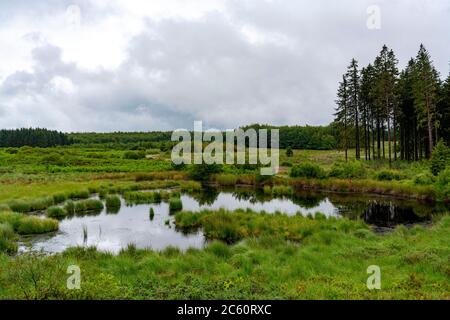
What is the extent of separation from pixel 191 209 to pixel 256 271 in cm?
1912

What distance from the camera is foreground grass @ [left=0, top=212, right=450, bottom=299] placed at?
948cm

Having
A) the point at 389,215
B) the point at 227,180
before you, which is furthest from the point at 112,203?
the point at 389,215

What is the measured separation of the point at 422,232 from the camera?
18.8 meters

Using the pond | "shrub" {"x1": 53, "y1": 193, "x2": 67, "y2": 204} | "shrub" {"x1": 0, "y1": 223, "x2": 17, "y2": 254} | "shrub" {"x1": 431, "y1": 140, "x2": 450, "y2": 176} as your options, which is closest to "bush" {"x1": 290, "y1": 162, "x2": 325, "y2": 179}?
the pond

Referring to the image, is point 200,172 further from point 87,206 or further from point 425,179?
point 425,179

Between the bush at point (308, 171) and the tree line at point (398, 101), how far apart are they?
9938mm

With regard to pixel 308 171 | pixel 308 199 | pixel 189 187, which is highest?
pixel 308 171

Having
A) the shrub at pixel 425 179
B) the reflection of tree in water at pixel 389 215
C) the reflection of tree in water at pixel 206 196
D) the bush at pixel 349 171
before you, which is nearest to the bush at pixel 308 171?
the bush at pixel 349 171

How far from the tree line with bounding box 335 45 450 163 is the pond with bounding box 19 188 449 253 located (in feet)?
59.1

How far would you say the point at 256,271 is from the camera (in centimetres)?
1205

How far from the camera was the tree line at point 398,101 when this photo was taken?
158 feet

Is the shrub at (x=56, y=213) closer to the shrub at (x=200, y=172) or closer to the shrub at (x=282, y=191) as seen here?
the shrub at (x=282, y=191)
